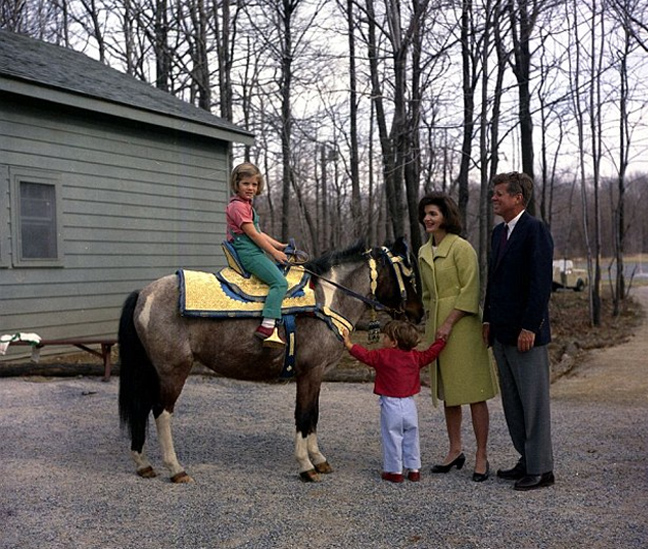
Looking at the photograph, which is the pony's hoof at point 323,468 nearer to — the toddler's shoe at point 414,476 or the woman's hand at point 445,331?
the toddler's shoe at point 414,476

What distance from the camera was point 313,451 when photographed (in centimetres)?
459

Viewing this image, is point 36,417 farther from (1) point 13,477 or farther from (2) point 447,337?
(2) point 447,337

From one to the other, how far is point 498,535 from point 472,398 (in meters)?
1.10

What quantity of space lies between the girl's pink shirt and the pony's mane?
0.56m

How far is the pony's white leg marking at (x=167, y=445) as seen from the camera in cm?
440

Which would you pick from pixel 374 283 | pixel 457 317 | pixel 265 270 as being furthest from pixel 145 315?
pixel 457 317

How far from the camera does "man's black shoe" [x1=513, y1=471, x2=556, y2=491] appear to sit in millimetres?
4098

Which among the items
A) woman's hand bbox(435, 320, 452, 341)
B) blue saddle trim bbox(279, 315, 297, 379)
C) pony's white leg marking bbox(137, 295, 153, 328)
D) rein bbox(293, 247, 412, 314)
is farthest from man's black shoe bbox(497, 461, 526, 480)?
pony's white leg marking bbox(137, 295, 153, 328)

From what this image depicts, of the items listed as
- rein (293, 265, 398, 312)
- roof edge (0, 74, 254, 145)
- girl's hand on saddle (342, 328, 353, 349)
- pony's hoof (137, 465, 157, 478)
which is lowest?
pony's hoof (137, 465, 157, 478)

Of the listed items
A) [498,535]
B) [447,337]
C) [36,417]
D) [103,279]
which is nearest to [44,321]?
[103,279]

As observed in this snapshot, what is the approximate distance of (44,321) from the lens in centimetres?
884

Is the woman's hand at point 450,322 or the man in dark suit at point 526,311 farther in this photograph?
the woman's hand at point 450,322

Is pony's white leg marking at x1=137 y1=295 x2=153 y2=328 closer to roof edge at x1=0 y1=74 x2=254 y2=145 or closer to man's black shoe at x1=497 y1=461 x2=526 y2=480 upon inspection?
man's black shoe at x1=497 y1=461 x2=526 y2=480

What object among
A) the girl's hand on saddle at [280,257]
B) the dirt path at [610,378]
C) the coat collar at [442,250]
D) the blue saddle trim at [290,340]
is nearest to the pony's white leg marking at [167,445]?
the blue saddle trim at [290,340]
